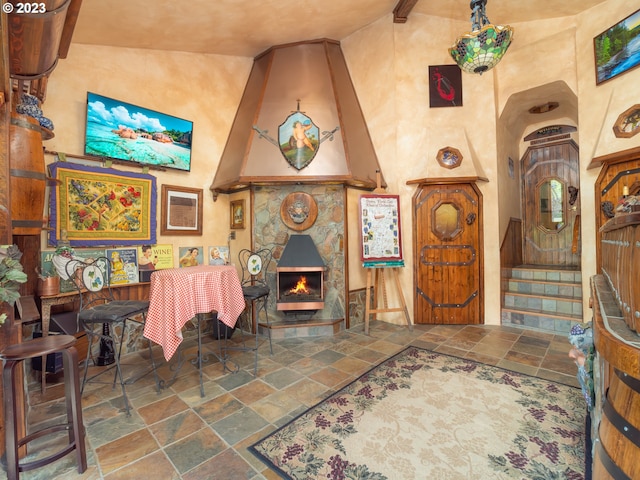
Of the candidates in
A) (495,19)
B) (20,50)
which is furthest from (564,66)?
(20,50)

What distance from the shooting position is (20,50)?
64.2 inches

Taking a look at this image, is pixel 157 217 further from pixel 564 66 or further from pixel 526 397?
pixel 564 66

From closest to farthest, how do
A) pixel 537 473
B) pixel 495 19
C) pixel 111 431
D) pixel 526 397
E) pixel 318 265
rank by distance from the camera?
pixel 537 473 < pixel 111 431 < pixel 526 397 < pixel 318 265 < pixel 495 19

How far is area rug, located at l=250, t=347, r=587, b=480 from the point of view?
1.67 meters

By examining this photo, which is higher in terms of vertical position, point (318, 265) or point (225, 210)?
point (225, 210)

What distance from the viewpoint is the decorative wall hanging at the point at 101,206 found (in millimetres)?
3053

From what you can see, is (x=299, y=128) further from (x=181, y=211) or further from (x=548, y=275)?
(x=548, y=275)

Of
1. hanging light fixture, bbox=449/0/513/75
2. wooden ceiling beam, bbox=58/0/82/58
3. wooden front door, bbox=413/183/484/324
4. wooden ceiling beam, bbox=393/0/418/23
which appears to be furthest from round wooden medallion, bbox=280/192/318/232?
wooden ceiling beam, bbox=393/0/418/23

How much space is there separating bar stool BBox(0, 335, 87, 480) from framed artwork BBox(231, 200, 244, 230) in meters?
2.75

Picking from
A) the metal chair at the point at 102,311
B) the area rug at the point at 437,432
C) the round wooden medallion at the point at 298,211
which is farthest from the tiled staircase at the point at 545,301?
the metal chair at the point at 102,311

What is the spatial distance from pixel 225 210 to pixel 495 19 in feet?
16.5

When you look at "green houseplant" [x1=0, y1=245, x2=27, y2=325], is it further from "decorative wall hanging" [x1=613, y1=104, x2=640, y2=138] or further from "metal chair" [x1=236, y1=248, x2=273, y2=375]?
"decorative wall hanging" [x1=613, y1=104, x2=640, y2=138]

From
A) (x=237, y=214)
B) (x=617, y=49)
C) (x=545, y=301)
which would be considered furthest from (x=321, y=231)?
(x=617, y=49)

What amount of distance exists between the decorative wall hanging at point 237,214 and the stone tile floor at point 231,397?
5.43 ft
